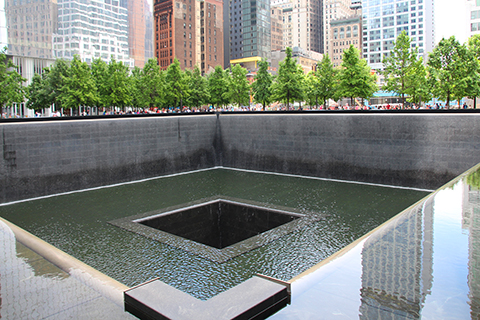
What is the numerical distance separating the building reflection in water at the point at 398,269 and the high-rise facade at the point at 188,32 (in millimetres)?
112970

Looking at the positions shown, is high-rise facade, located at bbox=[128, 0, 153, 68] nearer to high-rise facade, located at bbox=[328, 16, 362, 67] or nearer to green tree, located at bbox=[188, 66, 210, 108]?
green tree, located at bbox=[188, 66, 210, 108]

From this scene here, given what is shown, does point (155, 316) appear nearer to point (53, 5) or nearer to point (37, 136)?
point (37, 136)

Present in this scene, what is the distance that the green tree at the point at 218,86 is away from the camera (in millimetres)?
47188

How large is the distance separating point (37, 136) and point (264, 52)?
455ft

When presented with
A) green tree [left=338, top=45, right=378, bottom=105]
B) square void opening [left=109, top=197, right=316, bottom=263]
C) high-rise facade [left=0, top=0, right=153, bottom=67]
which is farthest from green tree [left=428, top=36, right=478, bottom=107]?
high-rise facade [left=0, top=0, right=153, bottom=67]

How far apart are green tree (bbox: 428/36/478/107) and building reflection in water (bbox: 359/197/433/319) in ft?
88.2

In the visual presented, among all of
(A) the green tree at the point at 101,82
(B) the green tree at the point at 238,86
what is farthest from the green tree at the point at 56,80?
(B) the green tree at the point at 238,86

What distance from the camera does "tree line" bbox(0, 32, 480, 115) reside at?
30.1m

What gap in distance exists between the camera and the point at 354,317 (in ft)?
12.0

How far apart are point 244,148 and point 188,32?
104 meters

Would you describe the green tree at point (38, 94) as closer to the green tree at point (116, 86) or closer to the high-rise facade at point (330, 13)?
the green tree at point (116, 86)

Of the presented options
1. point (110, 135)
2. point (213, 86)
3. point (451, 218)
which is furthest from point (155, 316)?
point (213, 86)

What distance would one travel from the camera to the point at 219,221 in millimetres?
14117

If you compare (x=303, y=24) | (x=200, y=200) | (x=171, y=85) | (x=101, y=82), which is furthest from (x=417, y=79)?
(x=303, y=24)
